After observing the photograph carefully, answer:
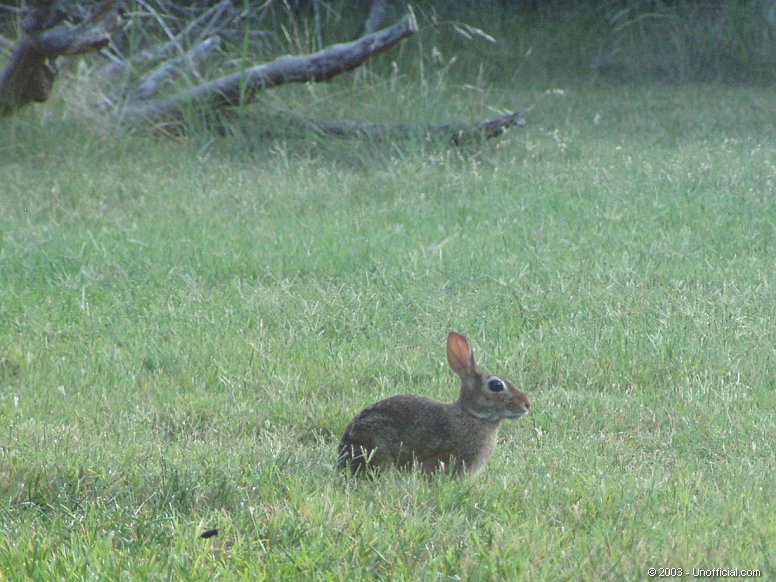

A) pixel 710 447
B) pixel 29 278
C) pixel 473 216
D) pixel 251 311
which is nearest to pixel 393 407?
pixel 710 447

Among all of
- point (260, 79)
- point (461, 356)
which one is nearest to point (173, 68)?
point (260, 79)

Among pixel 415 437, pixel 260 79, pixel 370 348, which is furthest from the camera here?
pixel 260 79

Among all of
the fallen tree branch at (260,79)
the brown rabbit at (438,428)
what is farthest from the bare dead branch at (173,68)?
the brown rabbit at (438,428)

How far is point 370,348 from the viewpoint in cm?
529

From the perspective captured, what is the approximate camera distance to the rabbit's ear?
12.9 ft

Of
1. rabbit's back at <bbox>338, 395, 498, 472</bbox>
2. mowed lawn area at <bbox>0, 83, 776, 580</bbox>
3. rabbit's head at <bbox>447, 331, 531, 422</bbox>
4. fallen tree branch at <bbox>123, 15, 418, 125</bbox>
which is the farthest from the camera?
fallen tree branch at <bbox>123, 15, 418, 125</bbox>

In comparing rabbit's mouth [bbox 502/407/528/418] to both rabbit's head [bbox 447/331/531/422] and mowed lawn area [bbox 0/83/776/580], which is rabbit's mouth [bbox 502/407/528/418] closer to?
rabbit's head [bbox 447/331/531/422]

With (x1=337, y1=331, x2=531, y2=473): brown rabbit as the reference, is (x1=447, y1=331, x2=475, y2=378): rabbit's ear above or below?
above

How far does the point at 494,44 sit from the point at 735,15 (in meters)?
3.28

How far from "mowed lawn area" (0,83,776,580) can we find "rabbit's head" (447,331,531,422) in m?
0.22

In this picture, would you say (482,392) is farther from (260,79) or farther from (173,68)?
(173,68)

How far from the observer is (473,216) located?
7.96 meters

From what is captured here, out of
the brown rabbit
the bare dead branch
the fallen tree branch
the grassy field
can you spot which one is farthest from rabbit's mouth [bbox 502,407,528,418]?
the bare dead branch

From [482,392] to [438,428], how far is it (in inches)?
8.3
